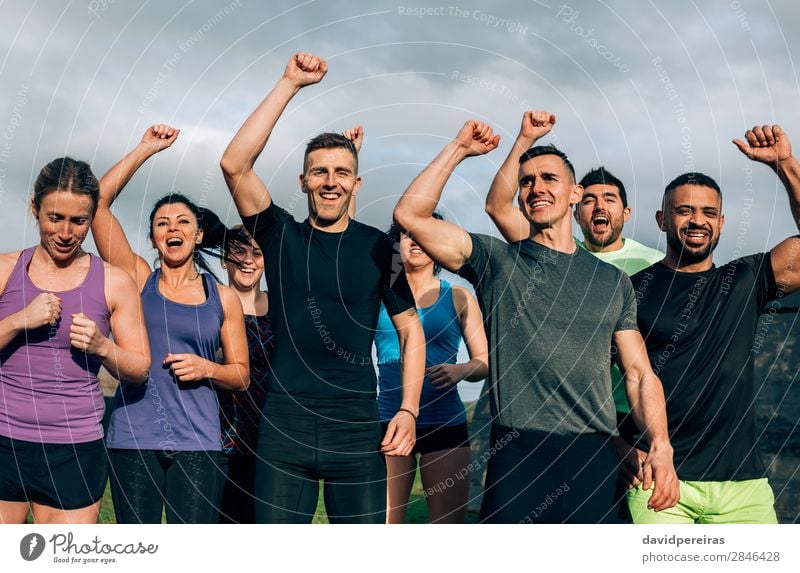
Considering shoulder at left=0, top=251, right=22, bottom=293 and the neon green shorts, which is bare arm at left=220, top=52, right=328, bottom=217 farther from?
the neon green shorts

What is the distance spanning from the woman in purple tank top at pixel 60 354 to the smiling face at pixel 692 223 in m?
4.15

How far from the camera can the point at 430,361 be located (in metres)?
8.16

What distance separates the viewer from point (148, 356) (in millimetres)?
6785

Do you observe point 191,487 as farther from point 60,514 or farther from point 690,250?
point 690,250

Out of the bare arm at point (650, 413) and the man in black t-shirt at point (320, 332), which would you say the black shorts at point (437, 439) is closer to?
the man in black t-shirt at point (320, 332)

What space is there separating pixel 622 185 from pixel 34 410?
213 inches

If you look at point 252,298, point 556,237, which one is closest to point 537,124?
point 556,237

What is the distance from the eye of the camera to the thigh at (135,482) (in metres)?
6.69

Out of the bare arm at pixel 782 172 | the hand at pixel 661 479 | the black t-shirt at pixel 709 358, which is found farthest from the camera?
the bare arm at pixel 782 172

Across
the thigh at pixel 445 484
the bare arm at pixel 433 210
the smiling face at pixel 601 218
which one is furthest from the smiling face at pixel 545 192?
the thigh at pixel 445 484

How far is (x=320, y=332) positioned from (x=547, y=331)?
5.25 feet
